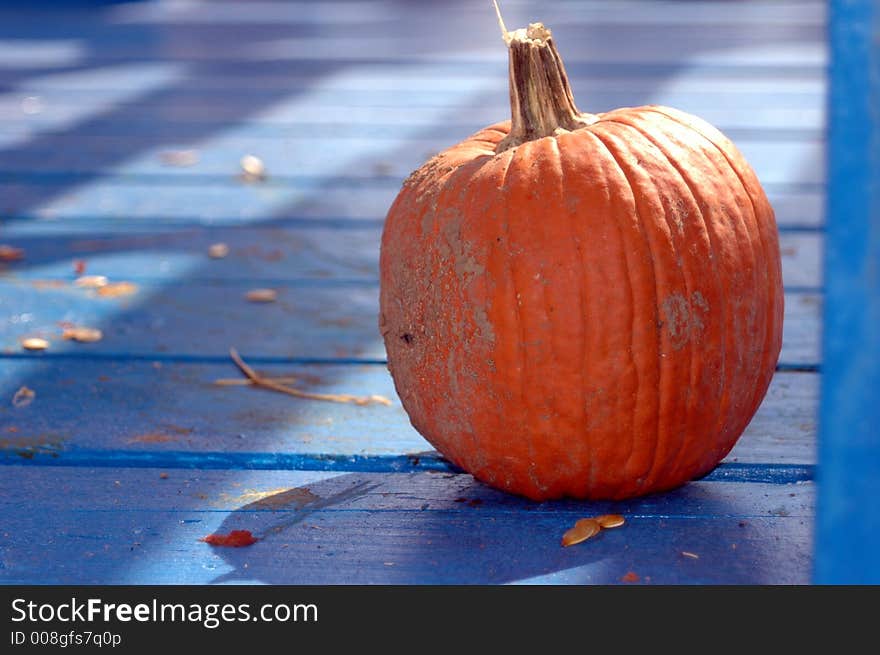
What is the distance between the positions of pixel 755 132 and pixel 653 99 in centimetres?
40

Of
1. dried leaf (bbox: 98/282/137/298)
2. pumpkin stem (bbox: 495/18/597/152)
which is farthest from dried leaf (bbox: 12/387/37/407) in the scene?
pumpkin stem (bbox: 495/18/597/152)

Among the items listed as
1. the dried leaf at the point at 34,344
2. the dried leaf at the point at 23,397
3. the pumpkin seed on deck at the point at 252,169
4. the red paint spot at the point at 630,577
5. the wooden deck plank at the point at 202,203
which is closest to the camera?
the red paint spot at the point at 630,577

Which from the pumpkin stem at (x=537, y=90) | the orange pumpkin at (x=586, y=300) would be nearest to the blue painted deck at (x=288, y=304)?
the orange pumpkin at (x=586, y=300)

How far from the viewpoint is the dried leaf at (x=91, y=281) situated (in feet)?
8.00

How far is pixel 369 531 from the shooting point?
1491 mm

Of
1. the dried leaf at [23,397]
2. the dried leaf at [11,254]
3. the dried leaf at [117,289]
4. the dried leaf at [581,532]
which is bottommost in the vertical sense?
the dried leaf at [581,532]

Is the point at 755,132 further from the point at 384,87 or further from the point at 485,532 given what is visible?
the point at 485,532

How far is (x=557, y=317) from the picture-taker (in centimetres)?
140

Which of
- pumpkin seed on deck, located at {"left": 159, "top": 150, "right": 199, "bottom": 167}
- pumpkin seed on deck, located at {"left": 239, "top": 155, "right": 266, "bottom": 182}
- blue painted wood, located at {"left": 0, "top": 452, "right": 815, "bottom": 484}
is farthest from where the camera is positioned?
pumpkin seed on deck, located at {"left": 159, "top": 150, "right": 199, "bottom": 167}

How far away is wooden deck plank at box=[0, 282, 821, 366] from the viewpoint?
2.13 metres

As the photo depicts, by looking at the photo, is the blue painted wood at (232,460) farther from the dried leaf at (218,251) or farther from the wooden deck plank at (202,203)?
the wooden deck plank at (202,203)

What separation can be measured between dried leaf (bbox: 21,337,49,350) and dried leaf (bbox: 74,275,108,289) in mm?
296

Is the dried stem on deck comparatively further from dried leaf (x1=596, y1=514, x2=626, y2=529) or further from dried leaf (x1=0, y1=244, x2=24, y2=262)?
dried leaf (x1=0, y1=244, x2=24, y2=262)
